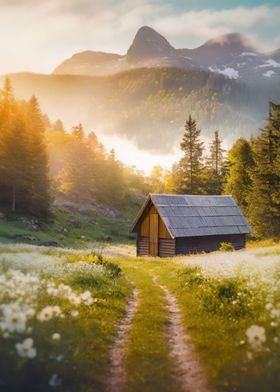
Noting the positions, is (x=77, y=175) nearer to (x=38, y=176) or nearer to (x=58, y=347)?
(x=38, y=176)

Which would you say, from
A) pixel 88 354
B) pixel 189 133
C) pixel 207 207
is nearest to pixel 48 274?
pixel 88 354

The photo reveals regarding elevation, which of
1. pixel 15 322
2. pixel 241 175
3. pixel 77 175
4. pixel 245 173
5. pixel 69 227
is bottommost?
pixel 69 227

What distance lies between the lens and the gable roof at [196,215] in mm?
37781

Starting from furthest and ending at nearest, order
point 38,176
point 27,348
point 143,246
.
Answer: point 38,176 → point 143,246 → point 27,348

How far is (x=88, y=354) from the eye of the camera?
29.3 ft

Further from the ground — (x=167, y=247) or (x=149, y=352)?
(x=149, y=352)

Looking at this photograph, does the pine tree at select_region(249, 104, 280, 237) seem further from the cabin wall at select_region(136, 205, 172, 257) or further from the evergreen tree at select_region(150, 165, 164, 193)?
the evergreen tree at select_region(150, 165, 164, 193)

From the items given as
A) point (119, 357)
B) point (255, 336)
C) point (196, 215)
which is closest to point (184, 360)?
point (119, 357)

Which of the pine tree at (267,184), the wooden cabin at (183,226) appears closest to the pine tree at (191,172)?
the pine tree at (267,184)

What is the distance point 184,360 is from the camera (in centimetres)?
911

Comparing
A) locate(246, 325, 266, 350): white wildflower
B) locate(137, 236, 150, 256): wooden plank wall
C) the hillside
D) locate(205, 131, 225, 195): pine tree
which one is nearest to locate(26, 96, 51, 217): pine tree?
the hillside

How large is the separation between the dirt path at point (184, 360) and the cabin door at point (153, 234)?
26.3m

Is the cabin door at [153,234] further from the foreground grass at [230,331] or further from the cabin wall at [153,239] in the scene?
the foreground grass at [230,331]

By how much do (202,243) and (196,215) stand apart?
2762 mm
